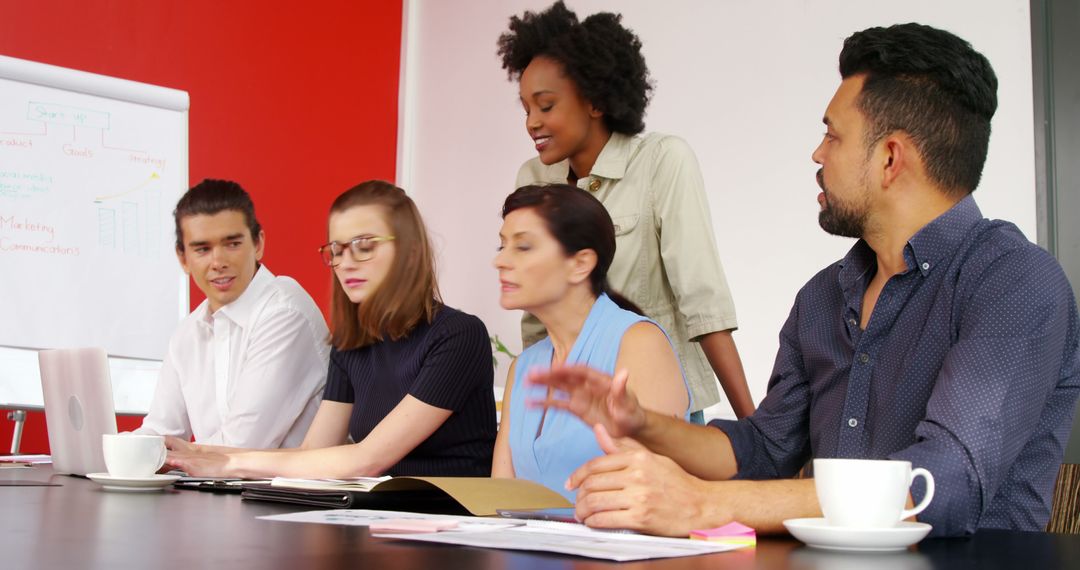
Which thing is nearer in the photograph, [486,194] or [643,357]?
[643,357]

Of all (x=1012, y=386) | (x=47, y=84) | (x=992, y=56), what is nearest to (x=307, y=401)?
(x=47, y=84)

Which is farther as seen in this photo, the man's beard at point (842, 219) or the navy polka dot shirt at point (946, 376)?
the man's beard at point (842, 219)

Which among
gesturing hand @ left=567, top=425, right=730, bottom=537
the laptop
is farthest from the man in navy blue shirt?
the laptop

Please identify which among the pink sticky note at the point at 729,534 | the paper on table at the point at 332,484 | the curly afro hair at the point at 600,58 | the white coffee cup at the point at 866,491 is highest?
the curly afro hair at the point at 600,58

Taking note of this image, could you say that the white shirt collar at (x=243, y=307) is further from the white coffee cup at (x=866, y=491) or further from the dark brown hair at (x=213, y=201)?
the white coffee cup at (x=866, y=491)

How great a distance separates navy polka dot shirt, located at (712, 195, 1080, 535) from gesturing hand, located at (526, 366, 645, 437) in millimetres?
309

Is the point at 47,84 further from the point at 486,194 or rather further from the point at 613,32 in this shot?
the point at 613,32

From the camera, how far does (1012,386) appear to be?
4.04ft

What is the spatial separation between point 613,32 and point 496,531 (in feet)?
5.91

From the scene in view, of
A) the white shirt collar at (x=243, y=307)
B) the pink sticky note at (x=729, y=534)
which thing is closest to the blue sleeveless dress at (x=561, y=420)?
the pink sticky note at (x=729, y=534)

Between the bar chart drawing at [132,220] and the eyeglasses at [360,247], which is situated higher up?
the bar chart drawing at [132,220]

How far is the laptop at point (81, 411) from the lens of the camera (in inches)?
74.2

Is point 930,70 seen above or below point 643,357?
above

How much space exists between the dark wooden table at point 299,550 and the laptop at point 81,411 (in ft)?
2.37
